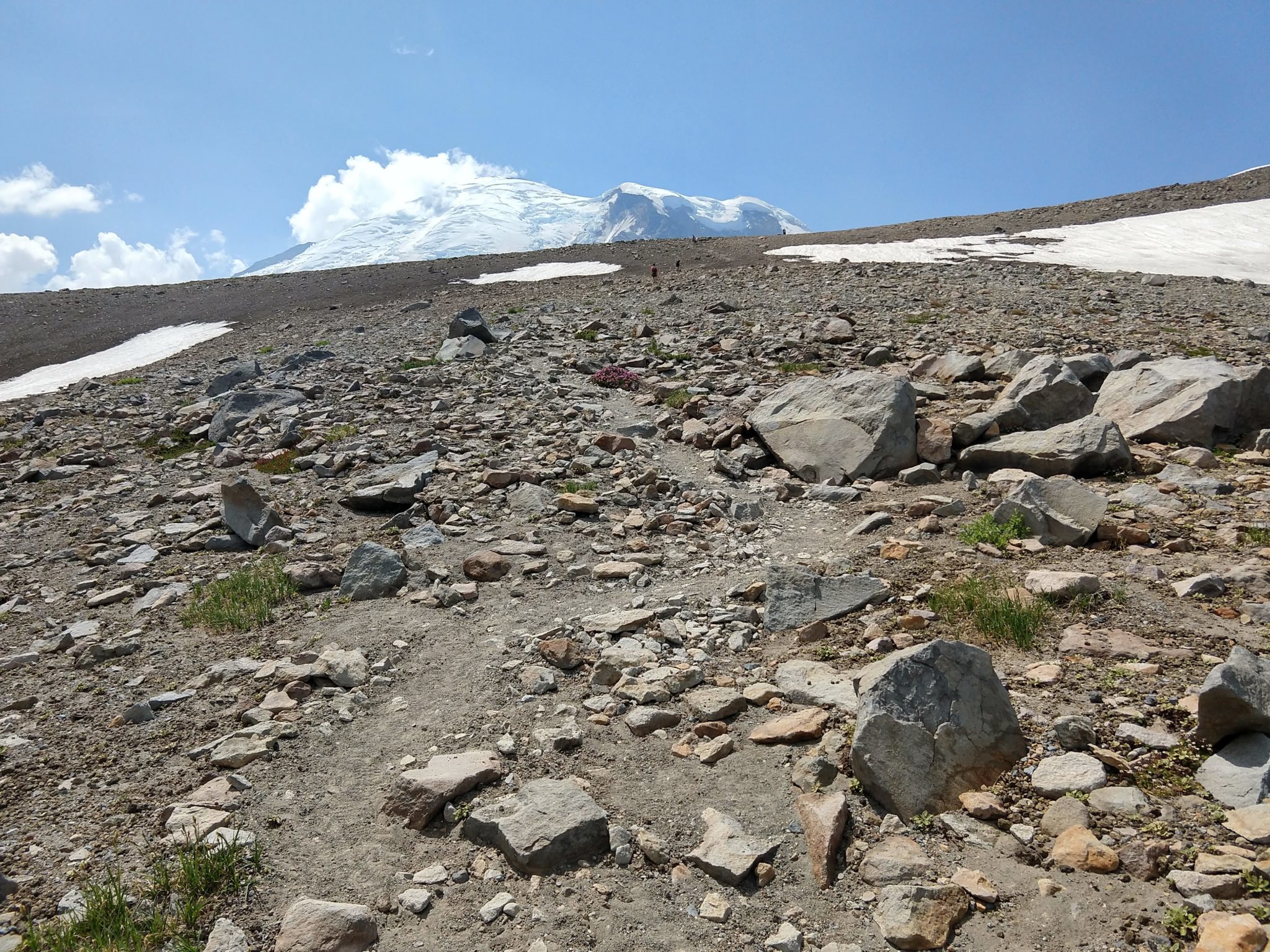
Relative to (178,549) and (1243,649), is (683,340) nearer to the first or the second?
(178,549)

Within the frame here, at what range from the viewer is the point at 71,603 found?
28.8 ft

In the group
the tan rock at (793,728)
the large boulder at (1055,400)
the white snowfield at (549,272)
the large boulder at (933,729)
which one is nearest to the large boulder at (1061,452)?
the large boulder at (1055,400)

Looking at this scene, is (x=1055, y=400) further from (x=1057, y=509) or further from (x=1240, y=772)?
(x=1240, y=772)

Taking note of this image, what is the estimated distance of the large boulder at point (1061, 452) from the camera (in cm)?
915

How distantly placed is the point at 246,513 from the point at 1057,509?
10069 millimetres

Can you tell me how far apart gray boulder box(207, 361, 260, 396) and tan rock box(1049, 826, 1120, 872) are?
1995 cm

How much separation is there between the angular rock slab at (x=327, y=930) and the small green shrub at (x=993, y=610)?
479 cm

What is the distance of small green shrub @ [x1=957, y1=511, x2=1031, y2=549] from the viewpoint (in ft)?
25.1

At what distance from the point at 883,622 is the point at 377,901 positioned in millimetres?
4349

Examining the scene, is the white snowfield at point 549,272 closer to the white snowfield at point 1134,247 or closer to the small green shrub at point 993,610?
the white snowfield at point 1134,247

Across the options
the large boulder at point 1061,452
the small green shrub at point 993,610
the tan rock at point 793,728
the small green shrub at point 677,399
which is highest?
the small green shrub at point 677,399

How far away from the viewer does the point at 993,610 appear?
A: 5.98 m

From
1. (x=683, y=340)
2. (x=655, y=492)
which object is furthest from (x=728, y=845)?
(x=683, y=340)

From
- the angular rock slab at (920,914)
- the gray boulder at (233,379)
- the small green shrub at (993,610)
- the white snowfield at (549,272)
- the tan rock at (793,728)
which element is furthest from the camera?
the white snowfield at (549,272)
